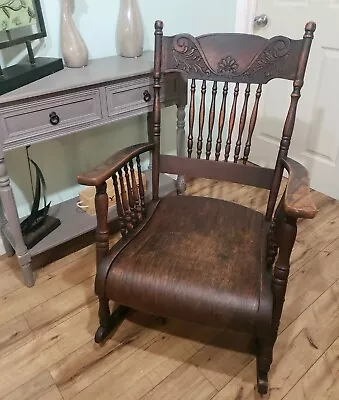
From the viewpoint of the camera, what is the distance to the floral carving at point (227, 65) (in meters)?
1.36

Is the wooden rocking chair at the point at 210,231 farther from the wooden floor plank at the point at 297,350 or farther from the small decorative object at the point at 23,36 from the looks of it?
the small decorative object at the point at 23,36

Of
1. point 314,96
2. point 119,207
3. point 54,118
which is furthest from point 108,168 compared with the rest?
point 314,96

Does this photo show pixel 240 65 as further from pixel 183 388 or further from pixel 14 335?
pixel 14 335

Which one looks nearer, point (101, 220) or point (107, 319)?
point (101, 220)

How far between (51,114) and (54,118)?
0.06ft

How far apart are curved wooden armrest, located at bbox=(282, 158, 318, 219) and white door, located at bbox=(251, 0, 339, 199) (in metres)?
1.12

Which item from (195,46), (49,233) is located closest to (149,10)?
(195,46)

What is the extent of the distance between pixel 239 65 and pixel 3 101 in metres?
0.82

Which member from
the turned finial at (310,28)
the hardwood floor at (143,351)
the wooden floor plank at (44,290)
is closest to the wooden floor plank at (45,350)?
the hardwood floor at (143,351)

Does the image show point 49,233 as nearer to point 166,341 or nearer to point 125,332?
point 125,332

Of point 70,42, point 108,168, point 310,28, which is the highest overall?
point 310,28

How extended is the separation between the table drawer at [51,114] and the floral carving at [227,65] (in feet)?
1.58

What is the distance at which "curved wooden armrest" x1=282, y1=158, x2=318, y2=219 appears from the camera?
0.93 meters

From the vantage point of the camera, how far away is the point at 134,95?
1611 millimetres
